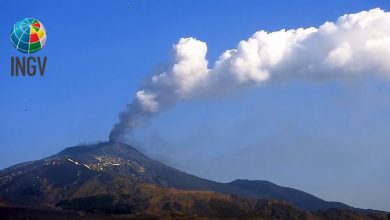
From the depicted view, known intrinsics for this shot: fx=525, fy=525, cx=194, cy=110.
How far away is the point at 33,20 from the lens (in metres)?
119

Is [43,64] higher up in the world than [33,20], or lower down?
lower down

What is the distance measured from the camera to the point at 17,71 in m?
96.8

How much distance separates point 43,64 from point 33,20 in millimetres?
28528

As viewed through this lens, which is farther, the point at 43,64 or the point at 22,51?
the point at 22,51

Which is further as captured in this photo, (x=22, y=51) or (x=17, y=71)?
(x=22, y=51)

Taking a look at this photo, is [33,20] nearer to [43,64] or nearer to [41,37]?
[41,37]

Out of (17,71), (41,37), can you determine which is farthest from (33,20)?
(17,71)

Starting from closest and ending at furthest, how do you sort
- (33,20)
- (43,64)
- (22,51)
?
1. (43,64)
2. (22,51)
3. (33,20)

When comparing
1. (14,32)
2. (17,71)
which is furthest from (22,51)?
(17,71)

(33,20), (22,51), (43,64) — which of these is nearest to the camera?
(43,64)

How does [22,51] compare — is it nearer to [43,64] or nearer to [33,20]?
[33,20]

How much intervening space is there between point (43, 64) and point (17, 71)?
553 cm

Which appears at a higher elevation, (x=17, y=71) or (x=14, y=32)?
(x=14, y=32)

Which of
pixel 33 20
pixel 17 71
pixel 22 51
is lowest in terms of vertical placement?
pixel 17 71
